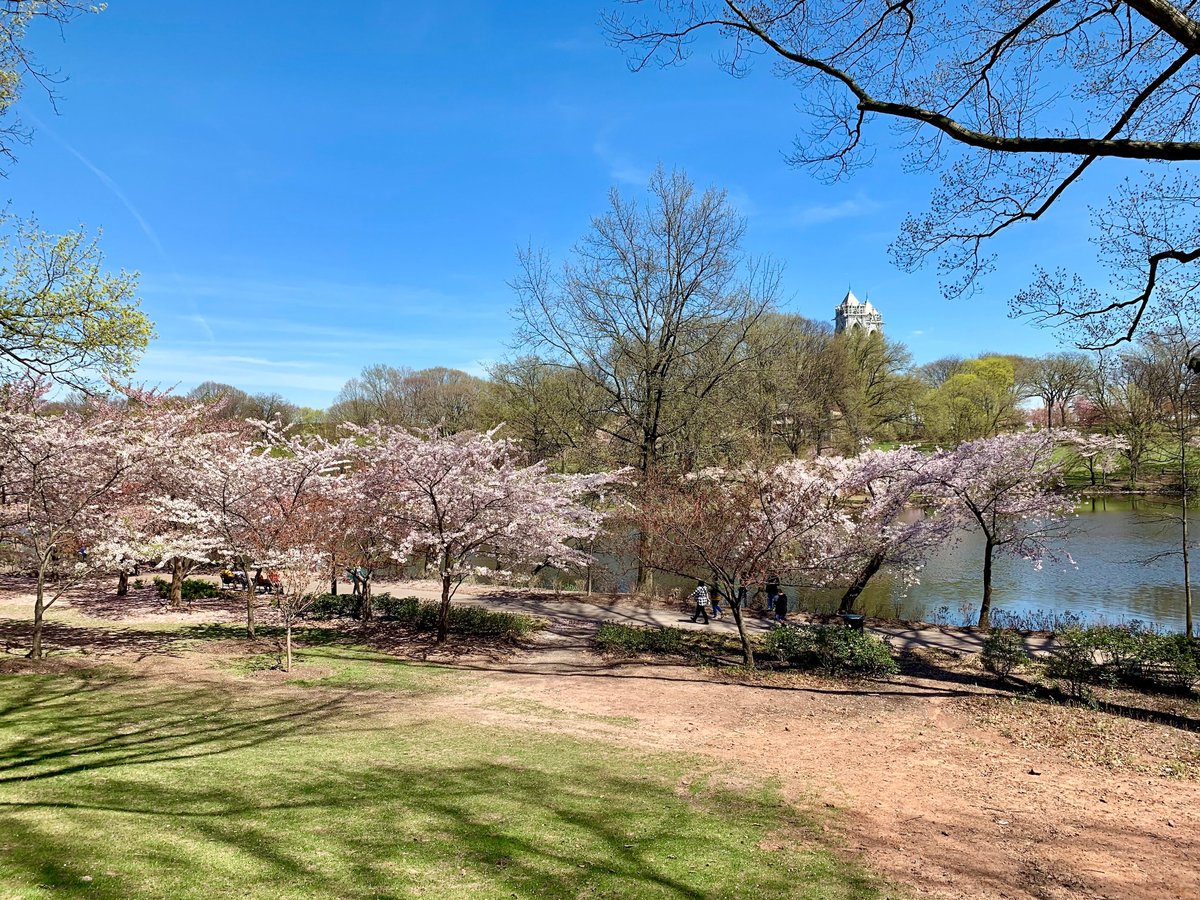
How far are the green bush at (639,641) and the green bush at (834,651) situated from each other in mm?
2319

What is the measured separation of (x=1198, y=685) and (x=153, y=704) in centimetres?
1676

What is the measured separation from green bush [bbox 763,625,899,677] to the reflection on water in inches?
267

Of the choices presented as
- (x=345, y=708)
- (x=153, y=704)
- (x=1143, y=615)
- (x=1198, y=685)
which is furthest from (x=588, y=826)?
(x=1143, y=615)

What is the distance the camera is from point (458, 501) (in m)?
14.7

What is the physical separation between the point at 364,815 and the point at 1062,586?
26.7 metres

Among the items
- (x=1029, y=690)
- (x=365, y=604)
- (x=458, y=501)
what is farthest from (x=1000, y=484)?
(x=365, y=604)

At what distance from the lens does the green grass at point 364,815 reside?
14.9 feet

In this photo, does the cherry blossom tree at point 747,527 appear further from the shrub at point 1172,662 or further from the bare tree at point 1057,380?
the bare tree at point 1057,380

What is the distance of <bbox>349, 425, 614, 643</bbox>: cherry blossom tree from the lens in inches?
567

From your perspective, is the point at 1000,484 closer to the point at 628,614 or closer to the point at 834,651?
the point at 834,651

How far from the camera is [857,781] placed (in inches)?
302

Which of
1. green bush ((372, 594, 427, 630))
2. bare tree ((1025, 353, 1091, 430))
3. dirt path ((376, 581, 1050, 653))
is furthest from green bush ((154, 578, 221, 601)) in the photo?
bare tree ((1025, 353, 1091, 430))

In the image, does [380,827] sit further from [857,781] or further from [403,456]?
[403,456]

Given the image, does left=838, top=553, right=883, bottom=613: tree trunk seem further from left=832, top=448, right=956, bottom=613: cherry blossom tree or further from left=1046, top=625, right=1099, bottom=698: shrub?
left=1046, top=625, right=1099, bottom=698: shrub
